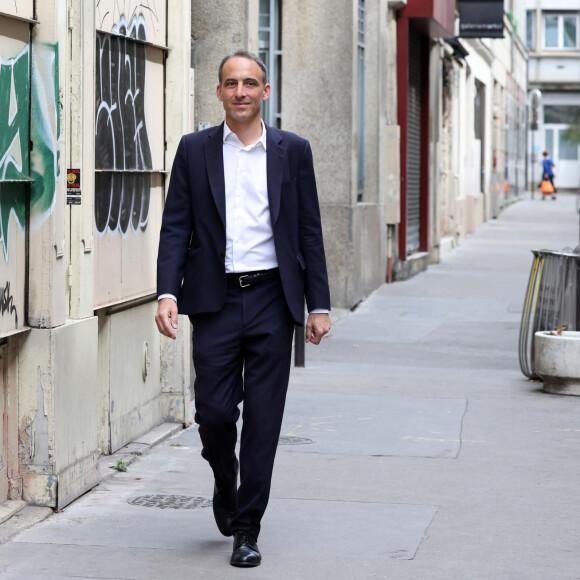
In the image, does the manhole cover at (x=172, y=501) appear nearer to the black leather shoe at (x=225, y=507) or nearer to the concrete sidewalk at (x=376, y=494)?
the concrete sidewalk at (x=376, y=494)

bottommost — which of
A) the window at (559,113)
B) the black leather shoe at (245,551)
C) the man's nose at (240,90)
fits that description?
the black leather shoe at (245,551)

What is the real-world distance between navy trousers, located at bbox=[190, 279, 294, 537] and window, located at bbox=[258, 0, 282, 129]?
8710 millimetres

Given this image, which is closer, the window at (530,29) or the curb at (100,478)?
the curb at (100,478)

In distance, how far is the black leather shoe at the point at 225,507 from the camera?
522cm

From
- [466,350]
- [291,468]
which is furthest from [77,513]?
[466,350]

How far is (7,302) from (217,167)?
1.14 m

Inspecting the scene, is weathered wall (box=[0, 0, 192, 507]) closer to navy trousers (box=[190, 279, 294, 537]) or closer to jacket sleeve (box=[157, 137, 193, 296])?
jacket sleeve (box=[157, 137, 193, 296])

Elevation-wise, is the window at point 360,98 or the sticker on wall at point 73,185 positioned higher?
the window at point 360,98

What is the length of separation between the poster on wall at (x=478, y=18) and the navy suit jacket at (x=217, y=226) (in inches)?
789

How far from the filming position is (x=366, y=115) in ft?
55.2

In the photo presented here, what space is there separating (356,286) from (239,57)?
10472mm

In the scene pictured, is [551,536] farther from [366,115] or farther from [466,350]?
[366,115]

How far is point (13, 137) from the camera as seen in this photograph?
546cm

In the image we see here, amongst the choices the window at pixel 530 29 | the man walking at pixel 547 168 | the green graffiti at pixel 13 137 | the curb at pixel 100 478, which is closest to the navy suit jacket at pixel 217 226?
the green graffiti at pixel 13 137
